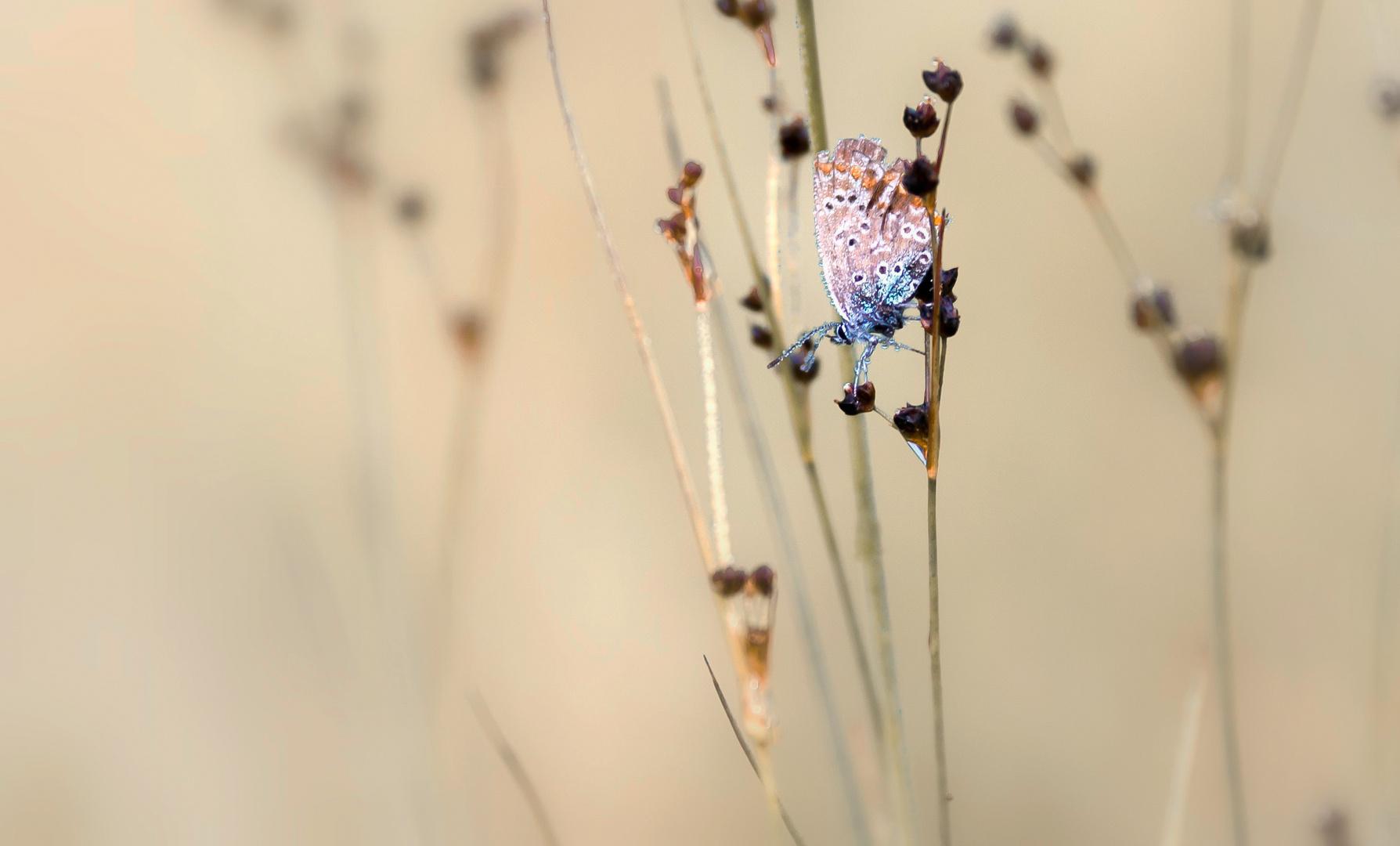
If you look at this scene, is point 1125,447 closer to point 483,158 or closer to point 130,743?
point 483,158

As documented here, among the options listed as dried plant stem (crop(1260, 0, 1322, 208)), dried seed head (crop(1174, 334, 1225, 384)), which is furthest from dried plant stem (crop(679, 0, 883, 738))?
dried plant stem (crop(1260, 0, 1322, 208))

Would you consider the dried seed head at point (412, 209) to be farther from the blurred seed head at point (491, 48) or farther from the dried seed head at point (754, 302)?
the dried seed head at point (754, 302)

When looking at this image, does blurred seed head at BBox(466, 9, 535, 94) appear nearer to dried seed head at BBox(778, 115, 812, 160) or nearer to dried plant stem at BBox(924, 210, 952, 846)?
dried seed head at BBox(778, 115, 812, 160)

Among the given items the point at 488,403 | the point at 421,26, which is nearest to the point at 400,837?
the point at 488,403

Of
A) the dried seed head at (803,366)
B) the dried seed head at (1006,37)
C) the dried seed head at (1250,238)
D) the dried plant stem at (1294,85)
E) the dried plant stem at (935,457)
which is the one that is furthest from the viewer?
the dried plant stem at (1294,85)

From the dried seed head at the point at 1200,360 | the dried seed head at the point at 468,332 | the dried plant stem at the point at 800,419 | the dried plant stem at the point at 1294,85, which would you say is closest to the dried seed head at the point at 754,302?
the dried plant stem at the point at 800,419

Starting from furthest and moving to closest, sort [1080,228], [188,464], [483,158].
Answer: [483,158]
[188,464]
[1080,228]

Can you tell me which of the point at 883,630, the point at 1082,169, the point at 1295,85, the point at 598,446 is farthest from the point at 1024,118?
the point at 598,446
